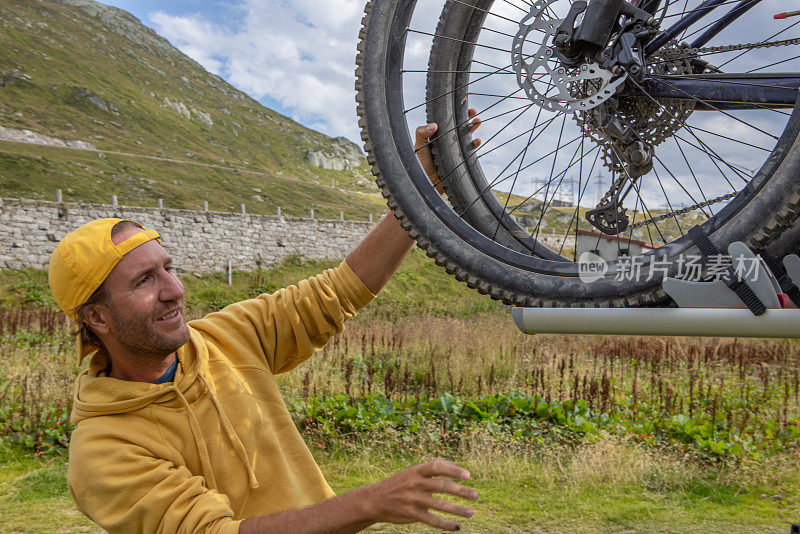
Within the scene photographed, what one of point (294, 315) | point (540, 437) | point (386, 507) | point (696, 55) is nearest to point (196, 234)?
point (540, 437)

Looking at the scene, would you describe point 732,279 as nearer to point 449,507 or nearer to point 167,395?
point 449,507

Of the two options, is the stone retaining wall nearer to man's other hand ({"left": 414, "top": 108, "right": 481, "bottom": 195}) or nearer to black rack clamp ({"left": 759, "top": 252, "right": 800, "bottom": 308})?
man's other hand ({"left": 414, "top": 108, "right": 481, "bottom": 195})

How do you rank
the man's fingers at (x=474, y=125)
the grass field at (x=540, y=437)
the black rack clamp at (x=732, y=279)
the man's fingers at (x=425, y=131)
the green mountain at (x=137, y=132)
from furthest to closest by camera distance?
the green mountain at (x=137, y=132) < the grass field at (x=540, y=437) < the man's fingers at (x=474, y=125) < the man's fingers at (x=425, y=131) < the black rack clamp at (x=732, y=279)

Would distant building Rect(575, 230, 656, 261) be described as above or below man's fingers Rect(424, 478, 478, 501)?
above

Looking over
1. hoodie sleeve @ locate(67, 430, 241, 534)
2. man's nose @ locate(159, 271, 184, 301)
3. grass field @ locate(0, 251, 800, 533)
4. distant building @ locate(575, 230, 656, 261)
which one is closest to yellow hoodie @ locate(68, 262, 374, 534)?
hoodie sleeve @ locate(67, 430, 241, 534)

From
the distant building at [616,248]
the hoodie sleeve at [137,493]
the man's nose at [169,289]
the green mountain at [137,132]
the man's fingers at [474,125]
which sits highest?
the green mountain at [137,132]

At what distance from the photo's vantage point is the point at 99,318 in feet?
6.20

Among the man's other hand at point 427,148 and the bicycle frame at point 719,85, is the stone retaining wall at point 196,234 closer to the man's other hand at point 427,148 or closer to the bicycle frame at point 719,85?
the man's other hand at point 427,148

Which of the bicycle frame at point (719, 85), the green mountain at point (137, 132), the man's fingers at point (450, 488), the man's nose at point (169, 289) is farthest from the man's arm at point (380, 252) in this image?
the green mountain at point (137, 132)

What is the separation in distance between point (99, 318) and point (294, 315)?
0.76 meters

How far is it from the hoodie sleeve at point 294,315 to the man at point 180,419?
0.04 feet

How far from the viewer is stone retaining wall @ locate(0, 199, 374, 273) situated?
58.8 feet

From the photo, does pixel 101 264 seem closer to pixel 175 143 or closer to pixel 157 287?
pixel 157 287

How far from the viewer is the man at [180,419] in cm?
151
